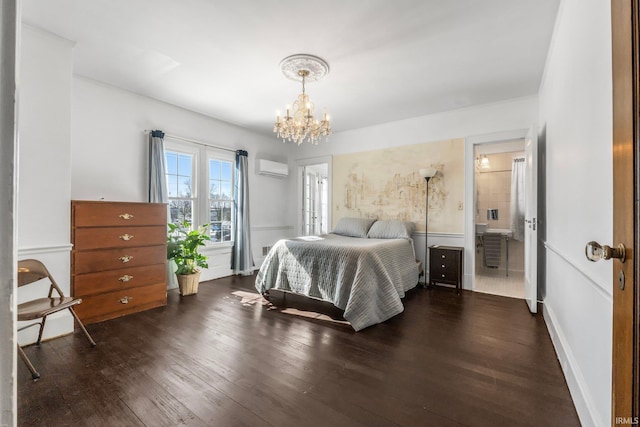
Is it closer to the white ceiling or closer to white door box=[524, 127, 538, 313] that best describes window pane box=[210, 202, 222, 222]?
the white ceiling

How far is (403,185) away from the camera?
4.84 m

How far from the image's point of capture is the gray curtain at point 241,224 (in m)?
5.04

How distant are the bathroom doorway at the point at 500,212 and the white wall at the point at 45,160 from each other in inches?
219

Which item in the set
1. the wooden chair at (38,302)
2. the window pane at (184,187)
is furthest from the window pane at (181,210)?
the wooden chair at (38,302)

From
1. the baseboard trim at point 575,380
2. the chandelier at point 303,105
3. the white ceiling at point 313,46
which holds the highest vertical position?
the white ceiling at point 313,46

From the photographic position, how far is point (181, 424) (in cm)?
154

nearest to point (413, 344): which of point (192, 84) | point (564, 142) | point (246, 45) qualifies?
point (564, 142)

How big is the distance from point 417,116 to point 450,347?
354 centimetres

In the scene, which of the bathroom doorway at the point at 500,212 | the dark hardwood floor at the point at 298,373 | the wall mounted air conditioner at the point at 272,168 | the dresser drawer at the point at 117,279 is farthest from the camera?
the wall mounted air conditioner at the point at 272,168

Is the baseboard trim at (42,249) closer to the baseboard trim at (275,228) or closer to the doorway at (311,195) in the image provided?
the baseboard trim at (275,228)

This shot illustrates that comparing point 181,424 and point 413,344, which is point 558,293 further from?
point 181,424

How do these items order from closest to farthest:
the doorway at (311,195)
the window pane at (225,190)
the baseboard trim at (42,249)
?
the baseboard trim at (42,249), the window pane at (225,190), the doorway at (311,195)

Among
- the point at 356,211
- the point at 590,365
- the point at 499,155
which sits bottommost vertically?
the point at 590,365

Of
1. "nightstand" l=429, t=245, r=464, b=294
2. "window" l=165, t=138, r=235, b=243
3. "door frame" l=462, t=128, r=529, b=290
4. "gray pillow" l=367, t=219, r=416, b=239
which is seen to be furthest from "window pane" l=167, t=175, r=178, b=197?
"door frame" l=462, t=128, r=529, b=290
